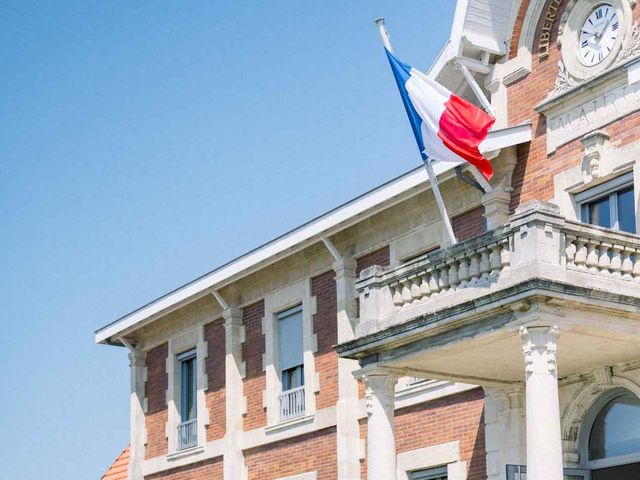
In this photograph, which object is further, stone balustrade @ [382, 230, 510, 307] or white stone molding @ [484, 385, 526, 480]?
white stone molding @ [484, 385, 526, 480]

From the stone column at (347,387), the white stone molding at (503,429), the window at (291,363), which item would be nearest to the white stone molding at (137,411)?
the window at (291,363)

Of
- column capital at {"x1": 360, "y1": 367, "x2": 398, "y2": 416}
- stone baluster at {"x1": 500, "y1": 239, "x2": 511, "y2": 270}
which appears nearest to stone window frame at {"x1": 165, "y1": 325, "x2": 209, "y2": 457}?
column capital at {"x1": 360, "y1": 367, "x2": 398, "y2": 416}

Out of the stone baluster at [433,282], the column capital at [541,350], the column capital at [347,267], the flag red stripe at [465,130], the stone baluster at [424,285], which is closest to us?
the column capital at [541,350]

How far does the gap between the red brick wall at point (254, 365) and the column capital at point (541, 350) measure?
10.2m

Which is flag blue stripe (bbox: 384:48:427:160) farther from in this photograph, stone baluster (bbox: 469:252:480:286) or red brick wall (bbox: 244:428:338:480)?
red brick wall (bbox: 244:428:338:480)

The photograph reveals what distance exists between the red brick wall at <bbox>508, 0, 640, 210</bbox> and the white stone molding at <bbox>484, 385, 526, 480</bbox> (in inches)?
104

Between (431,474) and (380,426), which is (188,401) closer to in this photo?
(431,474)

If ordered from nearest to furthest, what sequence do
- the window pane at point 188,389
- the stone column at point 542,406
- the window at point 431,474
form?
the stone column at point 542,406 → the window at point 431,474 → the window pane at point 188,389

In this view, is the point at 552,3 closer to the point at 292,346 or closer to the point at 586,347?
the point at 586,347

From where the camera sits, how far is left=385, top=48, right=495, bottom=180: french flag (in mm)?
18391

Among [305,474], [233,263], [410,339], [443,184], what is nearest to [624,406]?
[410,339]

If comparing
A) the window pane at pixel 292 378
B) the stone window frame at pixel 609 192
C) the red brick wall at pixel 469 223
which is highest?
the red brick wall at pixel 469 223

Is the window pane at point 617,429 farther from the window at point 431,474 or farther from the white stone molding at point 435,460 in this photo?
the window at point 431,474

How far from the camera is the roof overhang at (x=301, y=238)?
769 inches
